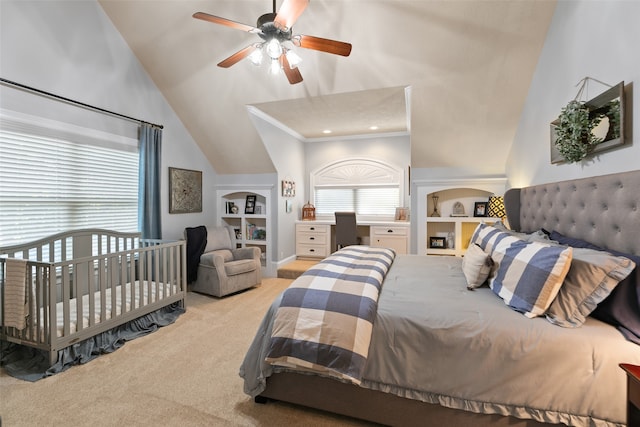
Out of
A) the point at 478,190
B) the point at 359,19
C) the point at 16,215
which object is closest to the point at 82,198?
the point at 16,215

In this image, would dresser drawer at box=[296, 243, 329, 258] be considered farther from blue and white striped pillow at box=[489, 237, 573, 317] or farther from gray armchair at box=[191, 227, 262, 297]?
blue and white striped pillow at box=[489, 237, 573, 317]

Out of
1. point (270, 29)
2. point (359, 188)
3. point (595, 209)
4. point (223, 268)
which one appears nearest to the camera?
point (595, 209)

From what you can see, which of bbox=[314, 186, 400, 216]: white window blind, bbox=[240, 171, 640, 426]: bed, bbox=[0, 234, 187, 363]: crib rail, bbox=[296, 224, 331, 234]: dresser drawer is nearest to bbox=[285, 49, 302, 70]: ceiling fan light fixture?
bbox=[240, 171, 640, 426]: bed

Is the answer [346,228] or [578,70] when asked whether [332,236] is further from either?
[578,70]

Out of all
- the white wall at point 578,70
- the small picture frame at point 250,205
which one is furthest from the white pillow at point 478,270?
the small picture frame at point 250,205

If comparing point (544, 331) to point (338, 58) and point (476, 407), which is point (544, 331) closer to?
point (476, 407)

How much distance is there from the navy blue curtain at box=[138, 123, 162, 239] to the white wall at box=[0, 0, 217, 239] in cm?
19

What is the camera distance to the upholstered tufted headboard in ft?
4.97

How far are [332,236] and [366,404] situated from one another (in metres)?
3.94

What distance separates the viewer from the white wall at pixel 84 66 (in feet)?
8.20

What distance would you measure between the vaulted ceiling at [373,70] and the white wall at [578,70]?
231mm

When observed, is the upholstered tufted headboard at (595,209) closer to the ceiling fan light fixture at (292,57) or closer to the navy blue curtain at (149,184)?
the ceiling fan light fixture at (292,57)

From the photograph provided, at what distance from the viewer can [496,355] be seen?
134cm

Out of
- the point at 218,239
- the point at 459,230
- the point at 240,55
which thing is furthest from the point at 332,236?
the point at 240,55
